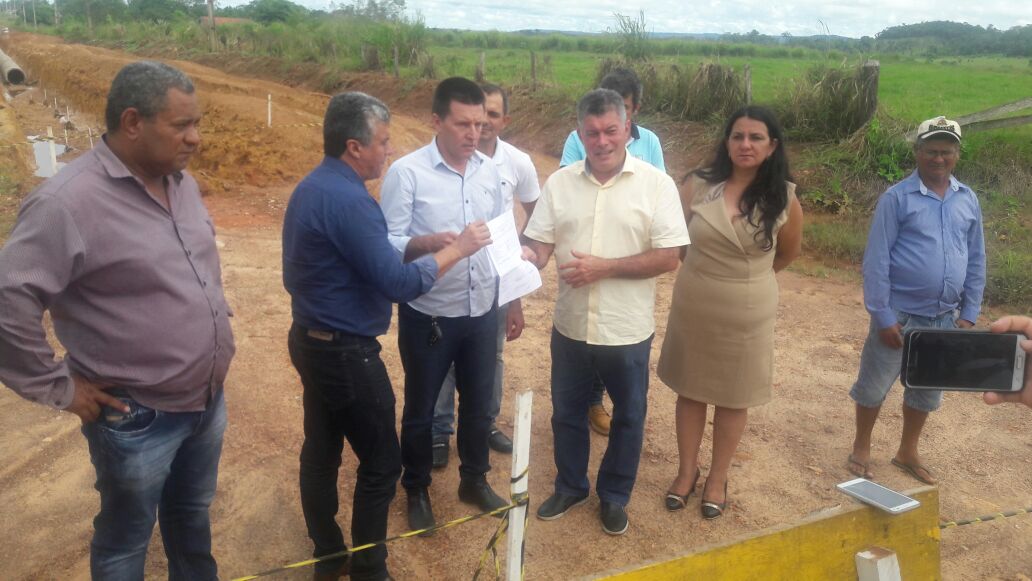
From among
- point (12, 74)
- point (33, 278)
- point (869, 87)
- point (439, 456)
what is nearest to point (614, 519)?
point (439, 456)

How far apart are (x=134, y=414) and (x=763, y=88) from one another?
15624 mm

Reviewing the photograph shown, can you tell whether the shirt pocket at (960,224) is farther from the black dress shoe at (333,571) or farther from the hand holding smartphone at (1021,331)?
the black dress shoe at (333,571)

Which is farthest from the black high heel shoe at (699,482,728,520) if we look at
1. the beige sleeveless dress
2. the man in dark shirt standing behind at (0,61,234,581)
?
the man in dark shirt standing behind at (0,61,234,581)

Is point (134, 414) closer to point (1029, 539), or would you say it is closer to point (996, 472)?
point (1029, 539)

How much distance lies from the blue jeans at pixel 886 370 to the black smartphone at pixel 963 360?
1509 millimetres

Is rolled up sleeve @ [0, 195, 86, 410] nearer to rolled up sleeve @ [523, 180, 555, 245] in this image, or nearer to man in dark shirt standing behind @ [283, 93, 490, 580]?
man in dark shirt standing behind @ [283, 93, 490, 580]

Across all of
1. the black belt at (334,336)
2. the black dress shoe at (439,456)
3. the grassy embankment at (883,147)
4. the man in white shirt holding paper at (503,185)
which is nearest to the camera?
the black belt at (334,336)

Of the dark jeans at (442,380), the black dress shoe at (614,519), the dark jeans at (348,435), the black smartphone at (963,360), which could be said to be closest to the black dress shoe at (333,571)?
the dark jeans at (348,435)

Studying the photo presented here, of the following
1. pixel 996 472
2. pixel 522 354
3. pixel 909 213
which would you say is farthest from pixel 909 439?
pixel 522 354

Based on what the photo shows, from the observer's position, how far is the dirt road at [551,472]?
3434mm

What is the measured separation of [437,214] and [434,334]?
521mm

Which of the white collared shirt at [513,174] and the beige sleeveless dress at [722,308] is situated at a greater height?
the white collared shirt at [513,174]

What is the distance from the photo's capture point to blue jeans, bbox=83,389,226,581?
7.45ft

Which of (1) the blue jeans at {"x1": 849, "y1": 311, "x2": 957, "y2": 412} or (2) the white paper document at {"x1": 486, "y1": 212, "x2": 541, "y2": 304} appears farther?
(1) the blue jeans at {"x1": 849, "y1": 311, "x2": 957, "y2": 412}
